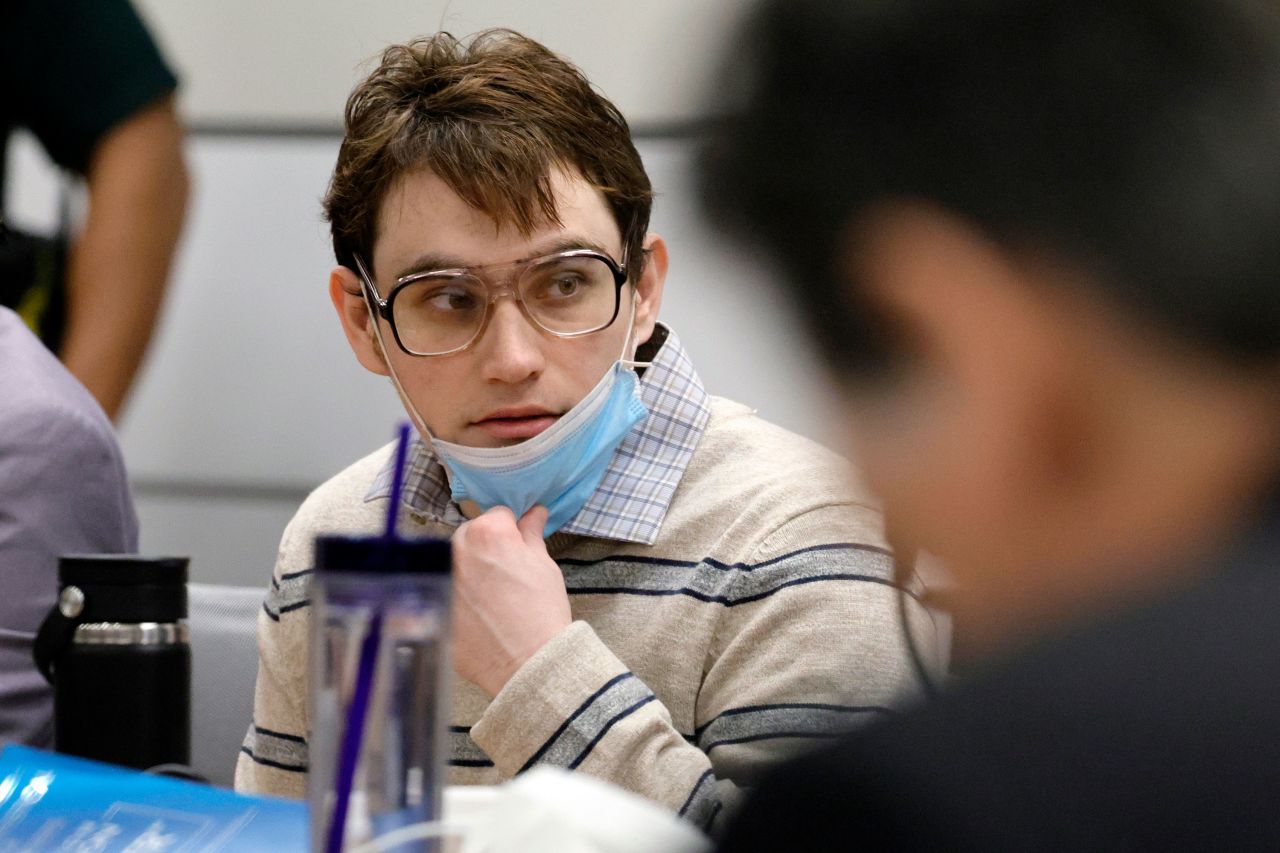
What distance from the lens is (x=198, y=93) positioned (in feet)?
8.20

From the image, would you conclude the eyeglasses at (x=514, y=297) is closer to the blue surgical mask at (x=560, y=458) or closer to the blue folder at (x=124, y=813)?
the blue surgical mask at (x=560, y=458)

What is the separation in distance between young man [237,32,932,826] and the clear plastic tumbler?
0.55 metres

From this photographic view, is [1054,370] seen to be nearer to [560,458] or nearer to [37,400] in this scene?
→ [560,458]

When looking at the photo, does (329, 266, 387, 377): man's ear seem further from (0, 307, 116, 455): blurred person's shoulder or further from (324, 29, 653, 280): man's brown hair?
(0, 307, 116, 455): blurred person's shoulder

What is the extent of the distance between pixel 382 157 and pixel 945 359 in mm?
1102

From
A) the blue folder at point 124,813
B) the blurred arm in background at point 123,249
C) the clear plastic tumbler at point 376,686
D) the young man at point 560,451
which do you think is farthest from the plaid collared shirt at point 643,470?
the blurred arm in background at point 123,249

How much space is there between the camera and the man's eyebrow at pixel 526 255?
1465mm

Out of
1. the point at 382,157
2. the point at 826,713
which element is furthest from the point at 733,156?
the point at 382,157

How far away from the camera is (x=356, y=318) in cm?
166

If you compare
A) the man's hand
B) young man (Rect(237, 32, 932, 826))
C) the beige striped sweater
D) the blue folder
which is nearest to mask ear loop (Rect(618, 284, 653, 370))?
young man (Rect(237, 32, 932, 826))

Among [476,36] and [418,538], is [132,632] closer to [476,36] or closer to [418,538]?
[418,538]

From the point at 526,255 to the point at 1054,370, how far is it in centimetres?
99

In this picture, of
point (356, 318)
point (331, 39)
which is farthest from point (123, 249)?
point (356, 318)

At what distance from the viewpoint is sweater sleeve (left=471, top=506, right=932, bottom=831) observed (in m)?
1.19
